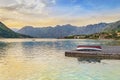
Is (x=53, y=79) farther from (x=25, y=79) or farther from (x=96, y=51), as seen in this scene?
(x=96, y=51)

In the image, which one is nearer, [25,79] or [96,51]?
[25,79]

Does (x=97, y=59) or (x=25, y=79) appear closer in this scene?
(x=25, y=79)

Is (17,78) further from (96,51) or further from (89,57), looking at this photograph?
(96,51)

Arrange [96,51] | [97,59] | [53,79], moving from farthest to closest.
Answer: [96,51] → [97,59] → [53,79]

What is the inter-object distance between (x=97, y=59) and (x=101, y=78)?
28.6 metres

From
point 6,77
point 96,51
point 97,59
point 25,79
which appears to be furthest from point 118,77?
point 96,51

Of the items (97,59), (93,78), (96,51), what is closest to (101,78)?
(93,78)

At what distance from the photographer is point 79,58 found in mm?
73250

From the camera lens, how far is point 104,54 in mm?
74375

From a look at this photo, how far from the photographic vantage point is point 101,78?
42.5m

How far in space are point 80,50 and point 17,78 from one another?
1650 inches

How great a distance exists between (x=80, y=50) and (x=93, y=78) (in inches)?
1582

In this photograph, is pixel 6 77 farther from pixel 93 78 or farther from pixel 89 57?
pixel 89 57

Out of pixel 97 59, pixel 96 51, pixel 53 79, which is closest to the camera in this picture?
pixel 53 79
